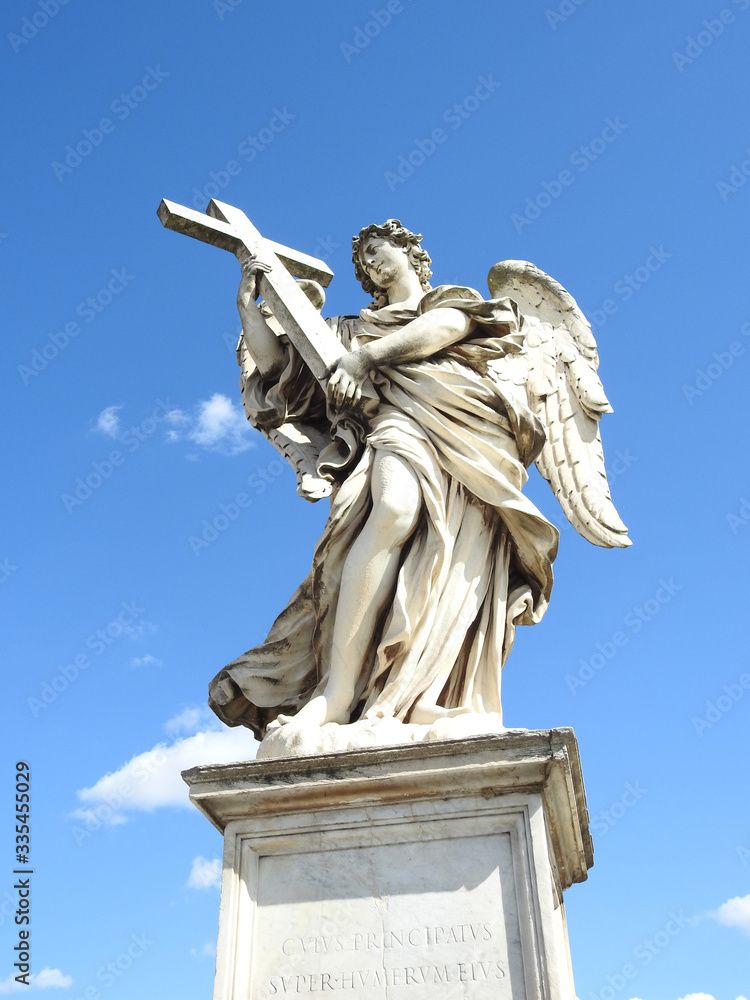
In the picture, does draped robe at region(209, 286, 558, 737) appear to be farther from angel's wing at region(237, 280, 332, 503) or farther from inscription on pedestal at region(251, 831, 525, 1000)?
inscription on pedestal at region(251, 831, 525, 1000)

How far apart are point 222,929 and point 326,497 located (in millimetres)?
2346

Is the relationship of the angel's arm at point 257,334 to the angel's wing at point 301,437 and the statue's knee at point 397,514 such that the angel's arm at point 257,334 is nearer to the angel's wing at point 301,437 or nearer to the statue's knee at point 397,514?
the angel's wing at point 301,437

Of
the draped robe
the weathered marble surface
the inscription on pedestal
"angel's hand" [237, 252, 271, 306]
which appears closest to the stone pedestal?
the inscription on pedestal

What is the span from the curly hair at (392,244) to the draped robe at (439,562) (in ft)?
2.49

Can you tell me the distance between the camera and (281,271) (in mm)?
6594

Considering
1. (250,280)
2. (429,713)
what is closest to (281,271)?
(250,280)

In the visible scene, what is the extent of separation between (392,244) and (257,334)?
3.30 ft

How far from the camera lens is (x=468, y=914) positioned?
13.4 feet

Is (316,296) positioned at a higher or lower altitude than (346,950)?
higher

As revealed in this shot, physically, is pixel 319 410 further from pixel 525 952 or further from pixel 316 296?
pixel 525 952

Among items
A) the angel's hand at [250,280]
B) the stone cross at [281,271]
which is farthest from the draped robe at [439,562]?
the angel's hand at [250,280]

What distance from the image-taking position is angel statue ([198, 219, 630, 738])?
16.7 ft

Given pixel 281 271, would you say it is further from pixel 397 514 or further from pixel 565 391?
pixel 397 514

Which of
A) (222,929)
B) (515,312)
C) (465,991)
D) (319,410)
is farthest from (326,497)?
(465,991)
